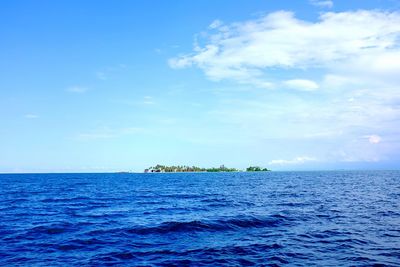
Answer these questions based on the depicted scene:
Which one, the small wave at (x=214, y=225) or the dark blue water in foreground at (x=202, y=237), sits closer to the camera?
the dark blue water in foreground at (x=202, y=237)

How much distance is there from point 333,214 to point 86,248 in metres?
26.3

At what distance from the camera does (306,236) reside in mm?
25344

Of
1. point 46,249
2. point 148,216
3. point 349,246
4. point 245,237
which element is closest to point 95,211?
point 148,216

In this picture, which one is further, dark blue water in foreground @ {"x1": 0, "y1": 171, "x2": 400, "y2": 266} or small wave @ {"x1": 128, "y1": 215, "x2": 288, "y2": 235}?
small wave @ {"x1": 128, "y1": 215, "x2": 288, "y2": 235}

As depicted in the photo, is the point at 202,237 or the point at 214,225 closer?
the point at 202,237

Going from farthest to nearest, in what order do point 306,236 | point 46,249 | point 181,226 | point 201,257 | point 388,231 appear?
point 181,226 < point 388,231 < point 306,236 < point 46,249 < point 201,257

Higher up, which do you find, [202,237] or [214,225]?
[214,225]

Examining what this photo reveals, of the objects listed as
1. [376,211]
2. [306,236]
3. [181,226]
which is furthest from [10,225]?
[376,211]

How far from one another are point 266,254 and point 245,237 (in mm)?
5082

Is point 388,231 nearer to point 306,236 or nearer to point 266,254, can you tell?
point 306,236

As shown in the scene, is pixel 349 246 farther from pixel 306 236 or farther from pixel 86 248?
pixel 86 248

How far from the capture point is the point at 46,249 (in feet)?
72.8

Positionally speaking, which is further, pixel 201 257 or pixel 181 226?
pixel 181 226

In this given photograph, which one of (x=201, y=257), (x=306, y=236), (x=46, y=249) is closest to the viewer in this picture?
(x=201, y=257)
